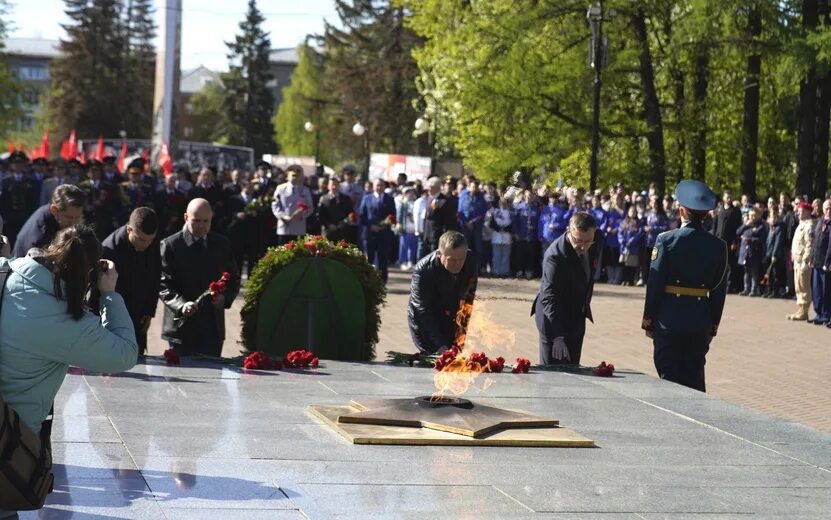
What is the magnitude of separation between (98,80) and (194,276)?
85.0 metres

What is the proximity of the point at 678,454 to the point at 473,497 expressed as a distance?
1784 millimetres

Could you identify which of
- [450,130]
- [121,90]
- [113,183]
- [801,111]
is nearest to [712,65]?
[801,111]

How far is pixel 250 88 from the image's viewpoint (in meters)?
100

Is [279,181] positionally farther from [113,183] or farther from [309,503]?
[309,503]

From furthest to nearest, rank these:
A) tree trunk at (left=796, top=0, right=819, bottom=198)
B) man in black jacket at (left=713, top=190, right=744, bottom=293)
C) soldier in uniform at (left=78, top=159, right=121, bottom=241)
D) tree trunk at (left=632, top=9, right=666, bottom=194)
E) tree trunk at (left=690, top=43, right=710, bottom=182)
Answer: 1. tree trunk at (left=690, top=43, right=710, bottom=182)
2. tree trunk at (left=632, top=9, right=666, bottom=194)
3. tree trunk at (left=796, top=0, right=819, bottom=198)
4. man in black jacket at (left=713, top=190, right=744, bottom=293)
5. soldier in uniform at (left=78, top=159, right=121, bottom=241)

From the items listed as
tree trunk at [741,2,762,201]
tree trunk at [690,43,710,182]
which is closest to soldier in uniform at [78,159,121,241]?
tree trunk at [741,2,762,201]

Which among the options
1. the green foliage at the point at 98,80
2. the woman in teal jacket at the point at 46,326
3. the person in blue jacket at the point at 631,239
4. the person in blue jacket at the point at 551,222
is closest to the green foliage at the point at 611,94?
the person in blue jacket at the point at 631,239

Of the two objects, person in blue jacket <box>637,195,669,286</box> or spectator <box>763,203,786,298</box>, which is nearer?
spectator <box>763,203,786,298</box>

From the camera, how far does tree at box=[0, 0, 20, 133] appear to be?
176 ft

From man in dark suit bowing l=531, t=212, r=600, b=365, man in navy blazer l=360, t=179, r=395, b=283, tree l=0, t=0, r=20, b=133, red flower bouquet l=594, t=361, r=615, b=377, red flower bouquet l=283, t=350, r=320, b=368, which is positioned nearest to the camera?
man in dark suit bowing l=531, t=212, r=600, b=365

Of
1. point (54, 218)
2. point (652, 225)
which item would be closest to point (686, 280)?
point (54, 218)

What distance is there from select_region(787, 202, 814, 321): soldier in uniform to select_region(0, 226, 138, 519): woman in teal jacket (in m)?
16.5

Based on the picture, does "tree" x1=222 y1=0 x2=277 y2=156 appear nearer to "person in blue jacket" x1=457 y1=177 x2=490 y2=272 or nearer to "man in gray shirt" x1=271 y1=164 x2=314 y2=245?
"person in blue jacket" x1=457 y1=177 x2=490 y2=272

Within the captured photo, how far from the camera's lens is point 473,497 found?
20.6ft
